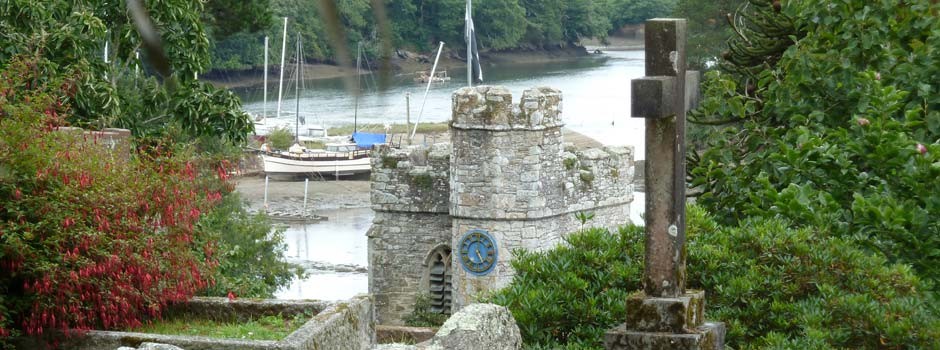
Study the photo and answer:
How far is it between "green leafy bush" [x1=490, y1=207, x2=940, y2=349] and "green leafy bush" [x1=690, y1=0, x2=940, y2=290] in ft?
0.89

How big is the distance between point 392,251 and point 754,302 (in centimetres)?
1370

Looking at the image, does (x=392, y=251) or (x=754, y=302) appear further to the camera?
(x=392, y=251)

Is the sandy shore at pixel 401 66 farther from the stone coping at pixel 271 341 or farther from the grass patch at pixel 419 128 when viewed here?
the grass patch at pixel 419 128

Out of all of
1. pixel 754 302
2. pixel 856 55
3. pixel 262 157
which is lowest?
pixel 262 157

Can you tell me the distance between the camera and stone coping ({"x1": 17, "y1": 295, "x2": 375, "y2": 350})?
686 centimetres

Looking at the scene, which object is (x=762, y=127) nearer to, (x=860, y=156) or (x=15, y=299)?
(x=860, y=156)

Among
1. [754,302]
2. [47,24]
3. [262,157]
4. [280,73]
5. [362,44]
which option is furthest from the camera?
[262,157]

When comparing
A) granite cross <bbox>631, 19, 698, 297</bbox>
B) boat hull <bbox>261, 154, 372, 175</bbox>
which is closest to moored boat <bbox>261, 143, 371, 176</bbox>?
boat hull <bbox>261, 154, 372, 175</bbox>

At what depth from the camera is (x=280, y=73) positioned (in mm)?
2225

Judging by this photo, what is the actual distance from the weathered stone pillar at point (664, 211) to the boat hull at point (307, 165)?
3498cm

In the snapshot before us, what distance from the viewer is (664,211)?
5.82 metres

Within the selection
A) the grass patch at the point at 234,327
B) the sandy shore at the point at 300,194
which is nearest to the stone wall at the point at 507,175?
the grass patch at the point at 234,327

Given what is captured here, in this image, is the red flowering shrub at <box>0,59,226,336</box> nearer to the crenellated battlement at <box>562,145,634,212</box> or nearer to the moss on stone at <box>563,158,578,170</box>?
the moss on stone at <box>563,158,578,170</box>

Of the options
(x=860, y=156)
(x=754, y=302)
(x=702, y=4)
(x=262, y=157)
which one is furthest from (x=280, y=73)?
(x=262, y=157)
